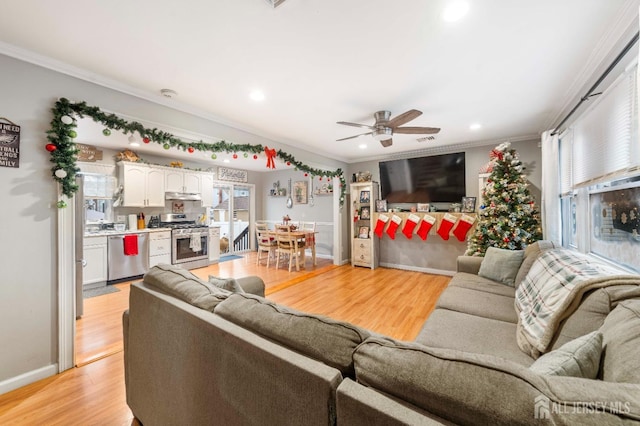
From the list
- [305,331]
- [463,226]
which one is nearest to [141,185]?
[305,331]

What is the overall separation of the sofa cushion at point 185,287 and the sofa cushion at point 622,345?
1.51m

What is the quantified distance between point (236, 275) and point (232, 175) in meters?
3.14

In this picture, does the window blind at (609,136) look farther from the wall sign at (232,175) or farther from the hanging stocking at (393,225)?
the wall sign at (232,175)

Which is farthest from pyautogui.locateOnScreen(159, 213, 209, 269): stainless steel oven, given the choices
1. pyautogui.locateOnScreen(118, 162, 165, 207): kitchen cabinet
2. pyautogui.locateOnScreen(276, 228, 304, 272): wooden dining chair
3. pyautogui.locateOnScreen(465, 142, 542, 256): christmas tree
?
pyautogui.locateOnScreen(465, 142, 542, 256): christmas tree

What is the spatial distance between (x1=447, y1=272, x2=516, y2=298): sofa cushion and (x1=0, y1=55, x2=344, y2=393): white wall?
361 centimetres

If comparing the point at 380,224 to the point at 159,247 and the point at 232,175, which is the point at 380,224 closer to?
the point at 232,175

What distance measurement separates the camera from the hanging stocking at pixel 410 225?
504cm

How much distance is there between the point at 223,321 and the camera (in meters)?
1.13

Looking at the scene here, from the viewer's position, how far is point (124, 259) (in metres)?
4.45

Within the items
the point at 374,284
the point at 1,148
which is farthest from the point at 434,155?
the point at 1,148

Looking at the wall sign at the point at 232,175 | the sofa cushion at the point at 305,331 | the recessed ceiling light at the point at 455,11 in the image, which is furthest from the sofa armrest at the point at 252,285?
the wall sign at the point at 232,175

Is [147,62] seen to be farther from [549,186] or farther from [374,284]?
[549,186]

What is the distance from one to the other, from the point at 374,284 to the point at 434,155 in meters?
2.70

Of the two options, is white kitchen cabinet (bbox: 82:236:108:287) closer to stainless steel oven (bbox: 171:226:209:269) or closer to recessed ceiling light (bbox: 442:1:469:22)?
stainless steel oven (bbox: 171:226:209:269)
